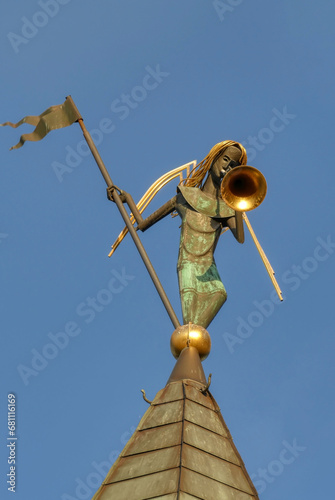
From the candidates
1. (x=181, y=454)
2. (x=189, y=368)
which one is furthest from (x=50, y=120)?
(x=181, y=454)

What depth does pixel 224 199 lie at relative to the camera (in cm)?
1286

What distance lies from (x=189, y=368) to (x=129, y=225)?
2787 mm

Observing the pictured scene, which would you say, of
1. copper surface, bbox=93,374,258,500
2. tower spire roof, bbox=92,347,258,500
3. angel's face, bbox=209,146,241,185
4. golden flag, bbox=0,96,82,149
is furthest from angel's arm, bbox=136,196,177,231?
copper surface, bbox=93,374,258,500

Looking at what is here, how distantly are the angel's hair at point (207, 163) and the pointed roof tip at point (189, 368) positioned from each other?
279cm

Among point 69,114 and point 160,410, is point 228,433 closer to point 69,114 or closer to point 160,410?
point 160,410

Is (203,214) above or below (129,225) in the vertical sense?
below

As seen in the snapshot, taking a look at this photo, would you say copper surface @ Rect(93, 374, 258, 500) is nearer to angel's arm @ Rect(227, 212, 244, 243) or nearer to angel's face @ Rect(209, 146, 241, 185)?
angel's arm @ Rect(227, 212, 244, 243)

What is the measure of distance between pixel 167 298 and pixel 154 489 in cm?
345

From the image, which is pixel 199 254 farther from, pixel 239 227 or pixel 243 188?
pixel 243 188

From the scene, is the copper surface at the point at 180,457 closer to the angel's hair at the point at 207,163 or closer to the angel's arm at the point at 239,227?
the angel's arm at the point at 239,227

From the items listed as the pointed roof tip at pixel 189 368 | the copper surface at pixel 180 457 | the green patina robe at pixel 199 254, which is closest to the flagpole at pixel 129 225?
the green patina robe at pixel 199 254

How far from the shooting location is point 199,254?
13289 millimetres

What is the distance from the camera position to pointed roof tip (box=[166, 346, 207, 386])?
38.7ft

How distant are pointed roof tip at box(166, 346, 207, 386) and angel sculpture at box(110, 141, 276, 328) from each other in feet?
1.99
